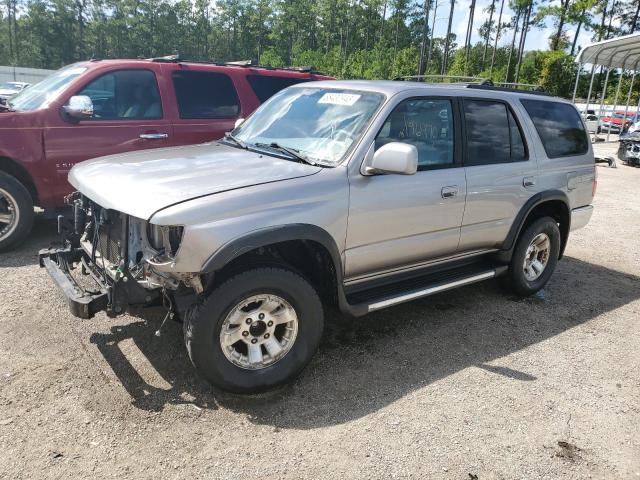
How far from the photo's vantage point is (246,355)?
3.22 meters

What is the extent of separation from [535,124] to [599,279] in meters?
2.15

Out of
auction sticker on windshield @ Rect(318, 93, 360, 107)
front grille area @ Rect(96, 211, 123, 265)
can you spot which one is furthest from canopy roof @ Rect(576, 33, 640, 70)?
front grille area @ Rect(96, 211, 123, 265)

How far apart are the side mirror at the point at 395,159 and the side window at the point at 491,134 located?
1072 mm

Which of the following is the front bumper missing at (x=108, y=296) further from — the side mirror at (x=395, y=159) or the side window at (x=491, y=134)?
the side window at (x=491, y=134)

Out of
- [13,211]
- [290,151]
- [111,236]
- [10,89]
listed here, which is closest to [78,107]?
[13,211]

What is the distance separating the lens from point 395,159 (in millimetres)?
3275

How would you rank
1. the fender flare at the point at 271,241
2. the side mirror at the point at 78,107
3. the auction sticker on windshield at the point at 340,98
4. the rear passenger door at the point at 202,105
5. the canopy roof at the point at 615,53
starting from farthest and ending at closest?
1. the canopy roof at the point at 615,53
2. the rear passenger door at the point at 202,105
3. the side mirror at the point at 78,107
4. the auction sticker on windshield at the point at 340,98
5. the fender flare at the point at 271,241

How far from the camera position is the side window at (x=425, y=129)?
373 centimetres

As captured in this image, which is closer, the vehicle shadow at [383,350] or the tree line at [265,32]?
the vehicle shadow at [383,350]

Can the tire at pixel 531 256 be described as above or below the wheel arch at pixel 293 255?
below

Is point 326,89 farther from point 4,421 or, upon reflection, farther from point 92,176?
point 4,421

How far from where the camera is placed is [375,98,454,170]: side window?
3.73m

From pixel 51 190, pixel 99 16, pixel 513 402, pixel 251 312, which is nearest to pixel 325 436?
pixel 251 312

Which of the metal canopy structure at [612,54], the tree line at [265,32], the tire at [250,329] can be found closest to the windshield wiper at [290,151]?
the tire at [250,329]
